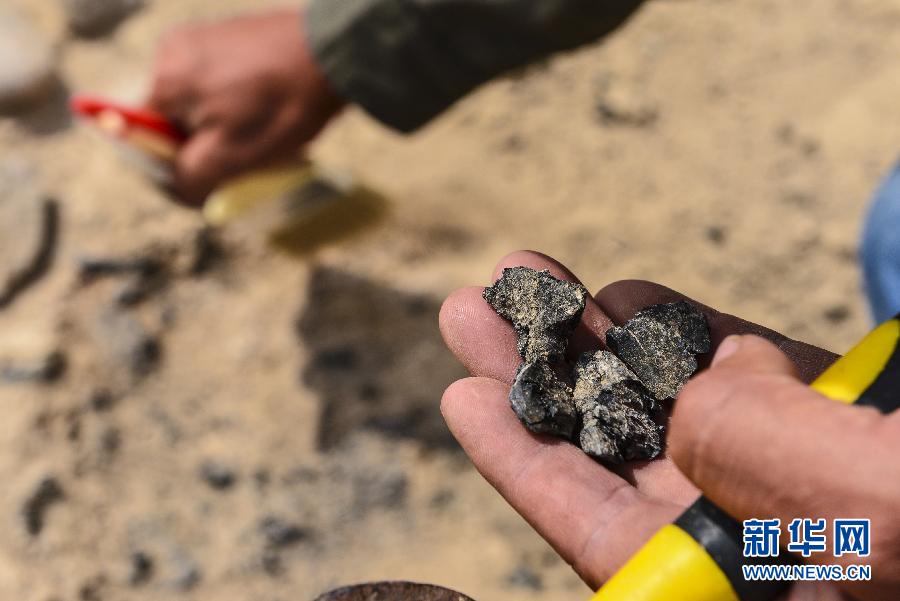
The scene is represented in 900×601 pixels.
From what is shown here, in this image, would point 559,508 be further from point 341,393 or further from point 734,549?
point 341,393

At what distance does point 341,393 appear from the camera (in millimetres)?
2652

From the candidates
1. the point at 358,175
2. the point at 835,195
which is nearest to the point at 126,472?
the point at 358,175

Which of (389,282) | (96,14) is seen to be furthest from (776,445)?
(96,14)

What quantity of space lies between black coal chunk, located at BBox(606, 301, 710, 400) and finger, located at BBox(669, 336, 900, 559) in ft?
1.37

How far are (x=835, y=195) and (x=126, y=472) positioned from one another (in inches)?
99.6

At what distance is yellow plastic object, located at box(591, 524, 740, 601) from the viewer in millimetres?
1170

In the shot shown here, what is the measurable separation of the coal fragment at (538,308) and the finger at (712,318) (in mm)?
124

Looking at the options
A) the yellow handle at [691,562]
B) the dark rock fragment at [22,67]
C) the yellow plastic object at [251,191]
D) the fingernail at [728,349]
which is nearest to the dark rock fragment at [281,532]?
the yellow plastic object at [251,191]

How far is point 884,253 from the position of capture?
6.84ft

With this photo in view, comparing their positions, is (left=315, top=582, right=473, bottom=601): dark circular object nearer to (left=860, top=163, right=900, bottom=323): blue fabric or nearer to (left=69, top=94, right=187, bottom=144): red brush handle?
(left=860, top=163, right=900, bottom=323): blue fabric

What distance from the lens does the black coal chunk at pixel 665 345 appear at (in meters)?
1.64

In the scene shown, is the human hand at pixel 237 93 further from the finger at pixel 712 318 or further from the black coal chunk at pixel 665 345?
the black coal chunk at pixel 665 345

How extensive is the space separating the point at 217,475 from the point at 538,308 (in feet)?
4.33

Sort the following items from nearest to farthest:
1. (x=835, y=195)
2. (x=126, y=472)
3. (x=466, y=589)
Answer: (x=466, y=589) < (x=126, y=472) < (x=835, y=195)
